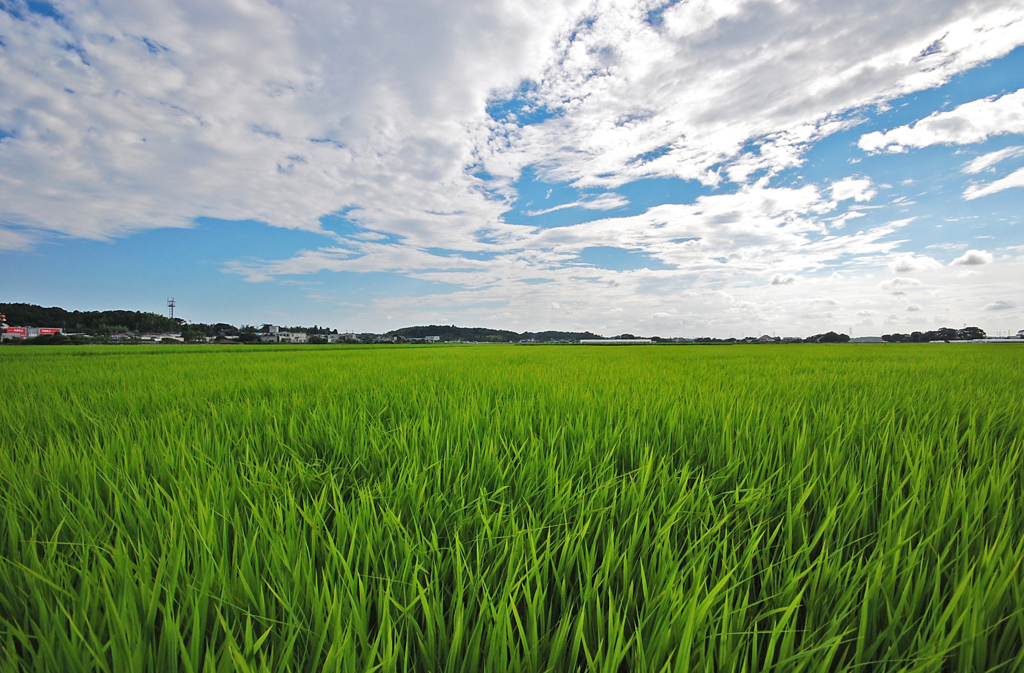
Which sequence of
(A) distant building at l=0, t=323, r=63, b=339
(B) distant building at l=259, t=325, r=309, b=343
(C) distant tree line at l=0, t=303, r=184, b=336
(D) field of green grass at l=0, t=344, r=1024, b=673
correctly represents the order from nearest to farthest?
1. (D) field of green grass at l=0, t=344, r=1024, b=673
2. (A) distant building at l=0, t=323, r=63, b=339
3. (C) distant tree line at l=0, t=303, r=184, b=336
4. (B) distant building at l=259, t=325, r=309, b=343

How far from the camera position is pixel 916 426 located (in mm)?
2182

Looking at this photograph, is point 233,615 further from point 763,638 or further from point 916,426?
point 916,426

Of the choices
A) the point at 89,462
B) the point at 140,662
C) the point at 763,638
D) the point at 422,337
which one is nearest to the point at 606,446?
the point at 763,638

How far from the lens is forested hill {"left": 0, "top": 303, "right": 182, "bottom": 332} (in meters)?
58.6

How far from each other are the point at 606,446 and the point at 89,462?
7.12 ft

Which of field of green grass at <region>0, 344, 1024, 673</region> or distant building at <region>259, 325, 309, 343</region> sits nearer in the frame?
field of green grass at <region>0, 344, 1024, 673</region>

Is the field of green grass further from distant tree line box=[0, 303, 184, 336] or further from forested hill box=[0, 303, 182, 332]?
forested hill box=[0, 303, 182, 332]

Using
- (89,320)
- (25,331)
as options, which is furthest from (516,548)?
(89,320)

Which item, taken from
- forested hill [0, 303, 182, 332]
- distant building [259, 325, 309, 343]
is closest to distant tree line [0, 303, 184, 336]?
forested hill [0, 303, 182, 332]

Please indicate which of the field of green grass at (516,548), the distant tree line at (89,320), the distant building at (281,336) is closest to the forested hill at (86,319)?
the distant tree line at (89,320)

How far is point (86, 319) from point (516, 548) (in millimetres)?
96766

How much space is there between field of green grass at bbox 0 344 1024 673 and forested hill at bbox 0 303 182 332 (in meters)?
86.4

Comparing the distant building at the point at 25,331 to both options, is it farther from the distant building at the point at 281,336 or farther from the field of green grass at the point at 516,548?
the field of green grass at the point at 516,548

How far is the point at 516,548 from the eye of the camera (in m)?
0.93
